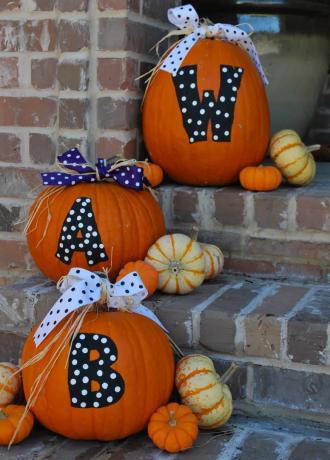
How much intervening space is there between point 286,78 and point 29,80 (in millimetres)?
1069

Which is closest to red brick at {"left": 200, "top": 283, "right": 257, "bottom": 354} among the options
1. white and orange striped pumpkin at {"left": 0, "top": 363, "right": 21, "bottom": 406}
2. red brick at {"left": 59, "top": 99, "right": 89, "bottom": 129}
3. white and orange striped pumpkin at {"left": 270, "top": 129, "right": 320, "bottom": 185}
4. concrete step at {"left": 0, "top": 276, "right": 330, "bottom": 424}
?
concrete step at {"left": 0, "top": 276, "right": 330, "bottom": 424}

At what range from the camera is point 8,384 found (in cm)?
179

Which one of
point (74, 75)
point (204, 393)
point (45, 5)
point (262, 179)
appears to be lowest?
point (204, 393)

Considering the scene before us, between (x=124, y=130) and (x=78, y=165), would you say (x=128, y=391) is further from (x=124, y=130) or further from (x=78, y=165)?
(x=124, y=130)

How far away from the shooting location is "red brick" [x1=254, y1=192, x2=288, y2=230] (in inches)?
87.5

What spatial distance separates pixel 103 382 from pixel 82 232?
0.51 meters

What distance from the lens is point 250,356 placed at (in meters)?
1.85

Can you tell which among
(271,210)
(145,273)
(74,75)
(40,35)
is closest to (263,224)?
(271,210)

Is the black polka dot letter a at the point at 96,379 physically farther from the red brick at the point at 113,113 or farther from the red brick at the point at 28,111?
the red brick at the point at 28,111

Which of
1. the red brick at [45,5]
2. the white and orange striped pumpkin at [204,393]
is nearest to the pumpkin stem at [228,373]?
the white and orange striped pumpkin at [204,393]

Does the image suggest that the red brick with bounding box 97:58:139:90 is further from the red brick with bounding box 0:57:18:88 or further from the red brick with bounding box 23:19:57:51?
the red brick with bounding box 0:57:18:88

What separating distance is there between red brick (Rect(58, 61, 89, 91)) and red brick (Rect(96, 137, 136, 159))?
0.18 metres

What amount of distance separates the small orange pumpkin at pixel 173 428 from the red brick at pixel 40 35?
135cm

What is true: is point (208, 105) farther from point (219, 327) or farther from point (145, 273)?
point (219, 327)
